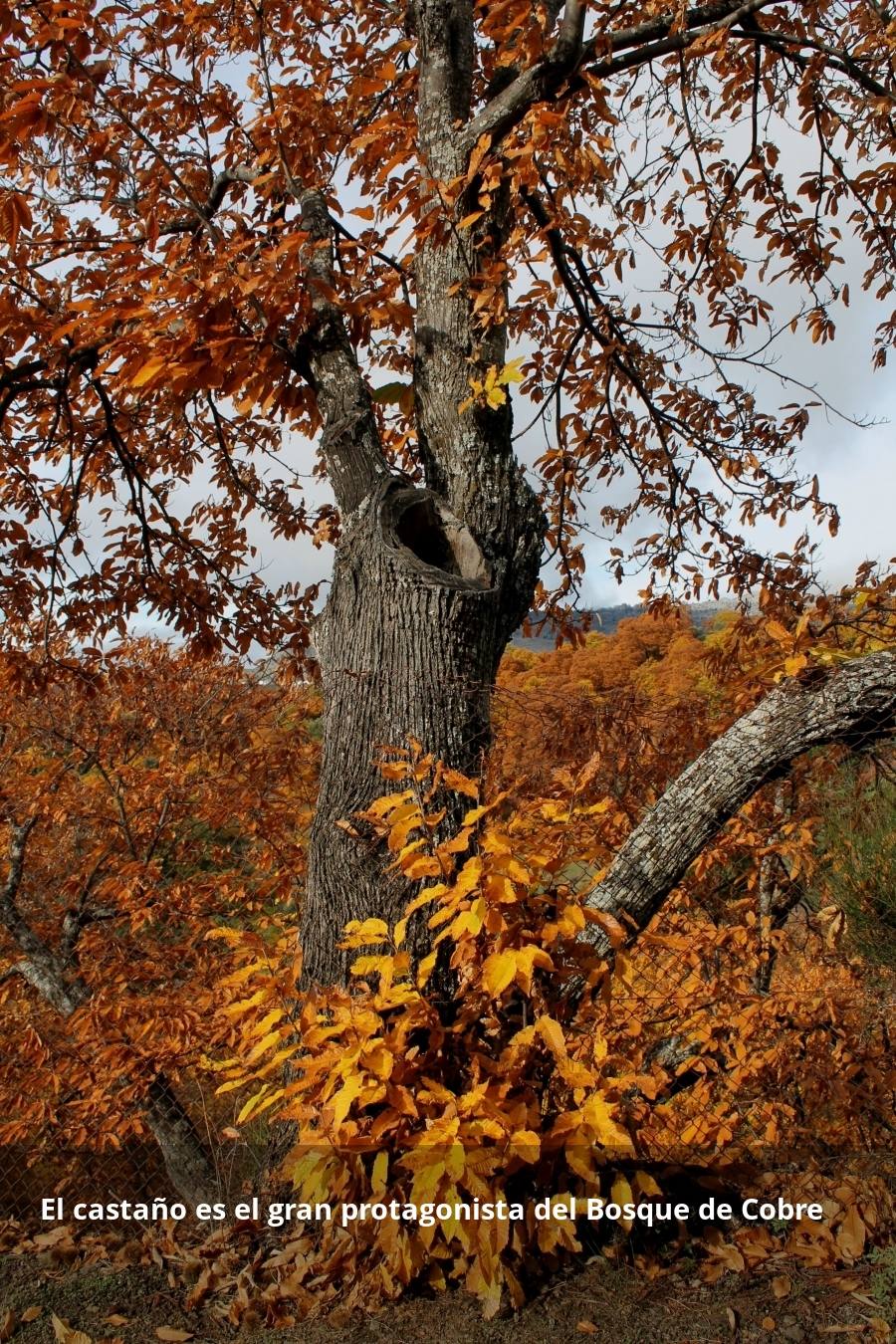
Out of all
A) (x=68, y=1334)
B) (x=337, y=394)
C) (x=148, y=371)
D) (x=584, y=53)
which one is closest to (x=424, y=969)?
(x=68, y=1334)

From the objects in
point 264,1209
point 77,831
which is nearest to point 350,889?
point 264,1209

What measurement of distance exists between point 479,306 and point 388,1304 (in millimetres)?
3083

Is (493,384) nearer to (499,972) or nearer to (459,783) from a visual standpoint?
(459,783)

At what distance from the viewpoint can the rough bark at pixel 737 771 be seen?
99.9 inches

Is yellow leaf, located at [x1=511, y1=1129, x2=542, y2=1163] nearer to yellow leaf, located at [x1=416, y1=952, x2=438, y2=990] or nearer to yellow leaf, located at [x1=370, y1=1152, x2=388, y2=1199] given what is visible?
yellow leaf, located at [x1=370, y1=1152, x2=388, y2=1199]

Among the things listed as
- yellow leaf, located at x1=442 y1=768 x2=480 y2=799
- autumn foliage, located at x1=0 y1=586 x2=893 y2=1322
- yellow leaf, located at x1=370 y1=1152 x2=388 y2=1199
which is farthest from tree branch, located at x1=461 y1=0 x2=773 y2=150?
yellow leaf, located at x1=370 y1=1152 x2=388 y2=1199

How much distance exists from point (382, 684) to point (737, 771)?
1.14m

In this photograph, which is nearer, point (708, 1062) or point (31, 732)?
point (708, 1062)

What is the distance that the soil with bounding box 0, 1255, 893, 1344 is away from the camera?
214 cm

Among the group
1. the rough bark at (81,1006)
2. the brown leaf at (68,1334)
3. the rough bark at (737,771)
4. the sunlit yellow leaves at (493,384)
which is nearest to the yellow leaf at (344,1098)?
the rough bark at (737,771)

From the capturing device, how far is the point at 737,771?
2.57m

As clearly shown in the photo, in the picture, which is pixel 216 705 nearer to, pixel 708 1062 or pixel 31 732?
pixel 31 732

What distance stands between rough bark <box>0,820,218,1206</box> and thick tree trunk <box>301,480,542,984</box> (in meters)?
2.66

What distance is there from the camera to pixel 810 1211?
2605mm
